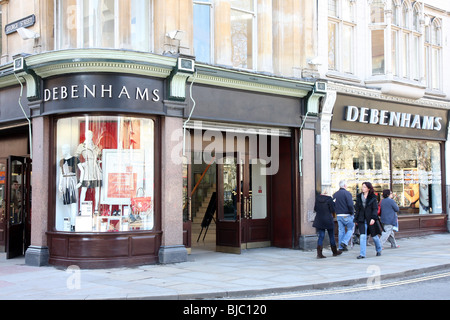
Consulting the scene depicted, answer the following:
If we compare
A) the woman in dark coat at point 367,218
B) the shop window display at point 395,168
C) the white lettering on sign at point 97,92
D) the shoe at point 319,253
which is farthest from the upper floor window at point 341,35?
the white lettering on sign at point 97,92

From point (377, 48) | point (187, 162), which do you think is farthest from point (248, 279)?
point (377, 48)

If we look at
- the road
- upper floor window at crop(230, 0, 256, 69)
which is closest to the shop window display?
upper floor window at crop(230, 0, 256, 69)

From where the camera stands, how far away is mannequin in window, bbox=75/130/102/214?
12477 mm

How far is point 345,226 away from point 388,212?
1412mm

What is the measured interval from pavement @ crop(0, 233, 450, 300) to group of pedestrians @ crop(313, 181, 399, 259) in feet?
1.33

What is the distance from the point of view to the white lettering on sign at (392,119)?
1711 centimetres

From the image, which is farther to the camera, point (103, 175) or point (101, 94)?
point (103, 175)

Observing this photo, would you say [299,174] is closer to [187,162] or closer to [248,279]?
[187,162]

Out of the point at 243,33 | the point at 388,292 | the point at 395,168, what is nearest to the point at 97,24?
the point at 243,33

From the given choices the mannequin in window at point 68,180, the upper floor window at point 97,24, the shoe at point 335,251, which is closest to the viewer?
the mannequin in window at point 68,180

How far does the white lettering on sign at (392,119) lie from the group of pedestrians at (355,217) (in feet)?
9.29

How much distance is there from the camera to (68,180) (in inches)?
496

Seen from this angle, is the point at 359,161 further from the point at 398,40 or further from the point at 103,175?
the point at 103,175

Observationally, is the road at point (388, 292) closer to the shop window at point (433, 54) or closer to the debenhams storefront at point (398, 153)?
the debenhams storefront at point (398, 153)
